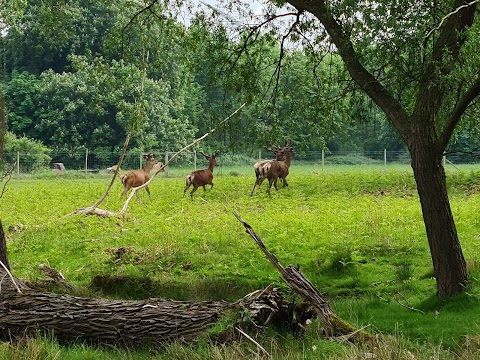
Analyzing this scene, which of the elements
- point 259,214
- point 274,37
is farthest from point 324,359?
point 259,214

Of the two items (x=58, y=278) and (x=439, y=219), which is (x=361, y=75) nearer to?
(x=439, y=219)

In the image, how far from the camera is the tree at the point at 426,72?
793 centimetres

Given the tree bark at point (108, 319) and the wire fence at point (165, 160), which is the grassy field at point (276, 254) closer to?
the tree bark at point (108, 319)

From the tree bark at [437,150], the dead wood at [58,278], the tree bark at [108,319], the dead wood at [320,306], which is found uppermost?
the tree bark at [437,150]

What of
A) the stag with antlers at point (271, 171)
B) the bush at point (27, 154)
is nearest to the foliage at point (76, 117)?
the bush at point (27, 154)

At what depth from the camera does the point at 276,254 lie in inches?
467

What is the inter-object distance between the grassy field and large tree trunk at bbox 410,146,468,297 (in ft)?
0.83

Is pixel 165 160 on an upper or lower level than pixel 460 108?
lower

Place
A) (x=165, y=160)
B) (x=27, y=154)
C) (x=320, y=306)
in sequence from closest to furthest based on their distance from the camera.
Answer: (x=320, y=306)
(x=27, y=154)
(x=165, y=160)

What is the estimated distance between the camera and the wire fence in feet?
136

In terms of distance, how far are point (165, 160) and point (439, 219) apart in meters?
34.0

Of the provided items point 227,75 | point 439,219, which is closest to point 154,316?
point 439,219

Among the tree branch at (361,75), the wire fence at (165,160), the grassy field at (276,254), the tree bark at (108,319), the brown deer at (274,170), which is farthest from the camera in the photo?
the wire fence at (165,160)

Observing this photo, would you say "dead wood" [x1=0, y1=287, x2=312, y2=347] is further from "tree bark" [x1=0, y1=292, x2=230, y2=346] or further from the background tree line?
the background tree line
